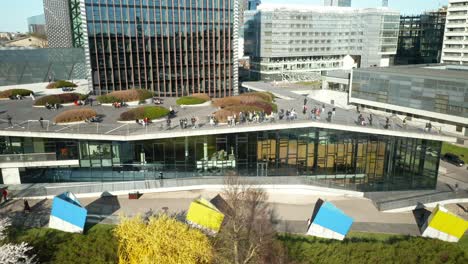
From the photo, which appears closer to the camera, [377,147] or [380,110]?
[377,147]

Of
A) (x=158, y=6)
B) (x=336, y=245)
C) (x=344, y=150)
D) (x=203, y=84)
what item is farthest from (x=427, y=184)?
(x=158, y=6)

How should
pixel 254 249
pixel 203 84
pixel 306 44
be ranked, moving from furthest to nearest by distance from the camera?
pixel 306 44, pixel 203 84, pixel 254 249

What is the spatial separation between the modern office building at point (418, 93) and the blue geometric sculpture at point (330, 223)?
1578 inches

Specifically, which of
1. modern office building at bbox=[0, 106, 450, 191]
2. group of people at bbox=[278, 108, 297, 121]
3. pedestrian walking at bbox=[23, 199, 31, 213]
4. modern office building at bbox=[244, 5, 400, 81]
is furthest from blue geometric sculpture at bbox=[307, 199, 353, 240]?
modern office building at bbox=[244, 5, 400, 81]

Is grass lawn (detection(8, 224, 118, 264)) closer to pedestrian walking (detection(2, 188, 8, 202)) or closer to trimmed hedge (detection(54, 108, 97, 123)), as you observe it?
pedestrian walking (detection(2, 188, 8, 202))

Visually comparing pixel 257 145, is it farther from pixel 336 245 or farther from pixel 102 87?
pixel 102 87

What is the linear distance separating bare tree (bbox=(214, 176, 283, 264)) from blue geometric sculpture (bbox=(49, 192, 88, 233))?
11.1 meters

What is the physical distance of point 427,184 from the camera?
130ft

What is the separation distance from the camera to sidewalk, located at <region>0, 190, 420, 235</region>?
3111 centimetres

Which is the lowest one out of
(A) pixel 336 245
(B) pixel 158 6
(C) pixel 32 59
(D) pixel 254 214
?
(A) pixel 336 245

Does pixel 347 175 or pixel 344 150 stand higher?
pixel 344 150

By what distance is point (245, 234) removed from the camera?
87.8 ft

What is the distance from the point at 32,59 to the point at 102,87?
12.7 m

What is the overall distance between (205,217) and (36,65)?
49559 mm
